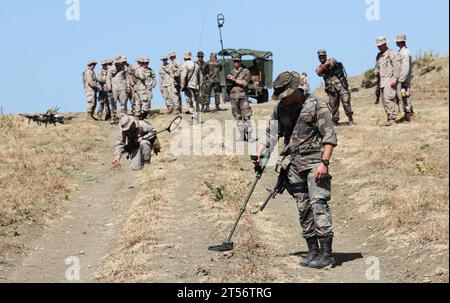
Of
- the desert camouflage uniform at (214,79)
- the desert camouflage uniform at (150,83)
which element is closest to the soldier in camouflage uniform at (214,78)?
the desert camouflage uniform at (214,79)

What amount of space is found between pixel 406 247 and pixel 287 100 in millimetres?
2555

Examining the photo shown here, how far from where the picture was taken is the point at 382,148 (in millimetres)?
16094

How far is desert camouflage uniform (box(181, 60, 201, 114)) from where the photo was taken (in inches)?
977

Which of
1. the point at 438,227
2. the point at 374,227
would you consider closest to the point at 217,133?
the point at 374,227

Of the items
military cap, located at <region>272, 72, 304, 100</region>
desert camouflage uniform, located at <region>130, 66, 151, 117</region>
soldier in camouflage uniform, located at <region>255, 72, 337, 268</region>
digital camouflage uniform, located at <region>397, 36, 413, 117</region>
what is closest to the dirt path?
soldier in camouflage uniform, located at <region>255, 72, 337, 268</region>

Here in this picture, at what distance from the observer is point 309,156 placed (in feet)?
29.0

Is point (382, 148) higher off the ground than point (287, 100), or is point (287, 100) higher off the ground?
point (287, 100)

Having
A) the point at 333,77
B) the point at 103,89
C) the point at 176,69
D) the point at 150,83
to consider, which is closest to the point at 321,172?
the point at 333,77

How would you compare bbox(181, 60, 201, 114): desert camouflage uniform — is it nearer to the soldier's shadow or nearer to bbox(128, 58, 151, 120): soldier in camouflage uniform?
bbox(128, 58, 151, 120): soldier in camouflage uniform

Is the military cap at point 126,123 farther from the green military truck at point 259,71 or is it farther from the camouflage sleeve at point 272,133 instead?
the green military truck at point 259,71

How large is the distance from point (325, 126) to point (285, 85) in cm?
69

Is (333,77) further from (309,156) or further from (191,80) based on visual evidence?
(309,156)
